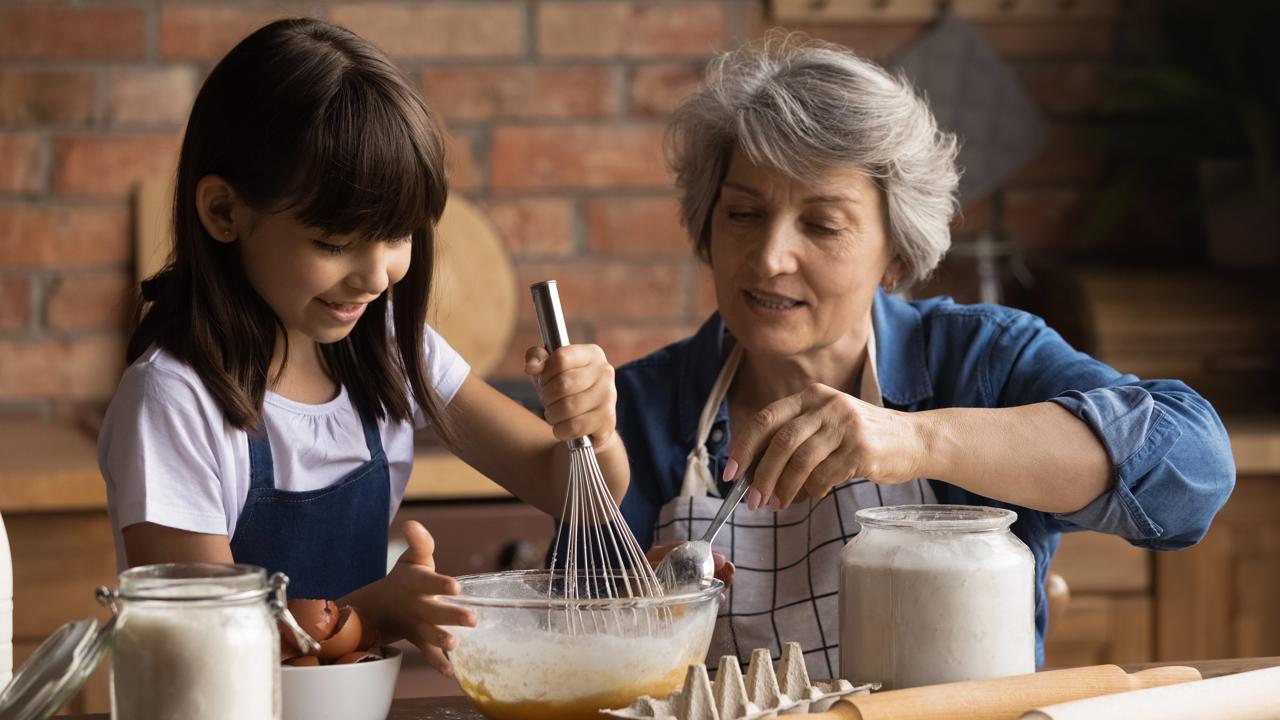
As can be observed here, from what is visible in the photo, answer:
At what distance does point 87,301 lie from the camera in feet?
8.04

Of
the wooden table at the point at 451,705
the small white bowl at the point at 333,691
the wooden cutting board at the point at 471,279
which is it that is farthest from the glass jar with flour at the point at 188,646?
the wooden cutting board at the point at 471,279

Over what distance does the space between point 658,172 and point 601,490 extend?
148 centimetres

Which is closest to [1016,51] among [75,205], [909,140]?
[909,140]

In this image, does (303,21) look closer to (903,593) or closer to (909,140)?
(909,140)

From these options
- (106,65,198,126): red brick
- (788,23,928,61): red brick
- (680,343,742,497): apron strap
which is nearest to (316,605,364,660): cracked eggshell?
(680,343,742,497): apron strap

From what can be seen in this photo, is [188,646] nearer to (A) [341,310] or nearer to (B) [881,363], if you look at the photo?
(A) [341,310]

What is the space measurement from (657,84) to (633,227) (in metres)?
0.26

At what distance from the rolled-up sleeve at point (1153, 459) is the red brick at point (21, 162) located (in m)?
1.85

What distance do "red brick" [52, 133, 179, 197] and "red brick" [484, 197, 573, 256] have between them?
0.57 metres

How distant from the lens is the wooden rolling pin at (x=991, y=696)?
86 cm

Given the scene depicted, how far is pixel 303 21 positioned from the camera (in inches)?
48.2

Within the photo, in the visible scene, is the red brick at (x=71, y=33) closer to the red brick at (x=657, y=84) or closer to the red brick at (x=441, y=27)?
the red brick at (x=441, y=27)

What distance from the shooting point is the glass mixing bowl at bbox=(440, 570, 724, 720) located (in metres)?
0.92

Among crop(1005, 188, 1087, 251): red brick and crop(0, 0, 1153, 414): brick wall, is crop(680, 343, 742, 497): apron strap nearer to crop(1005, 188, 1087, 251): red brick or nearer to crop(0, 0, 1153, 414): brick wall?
crop(0, 0, 1153, 414): brick wall
